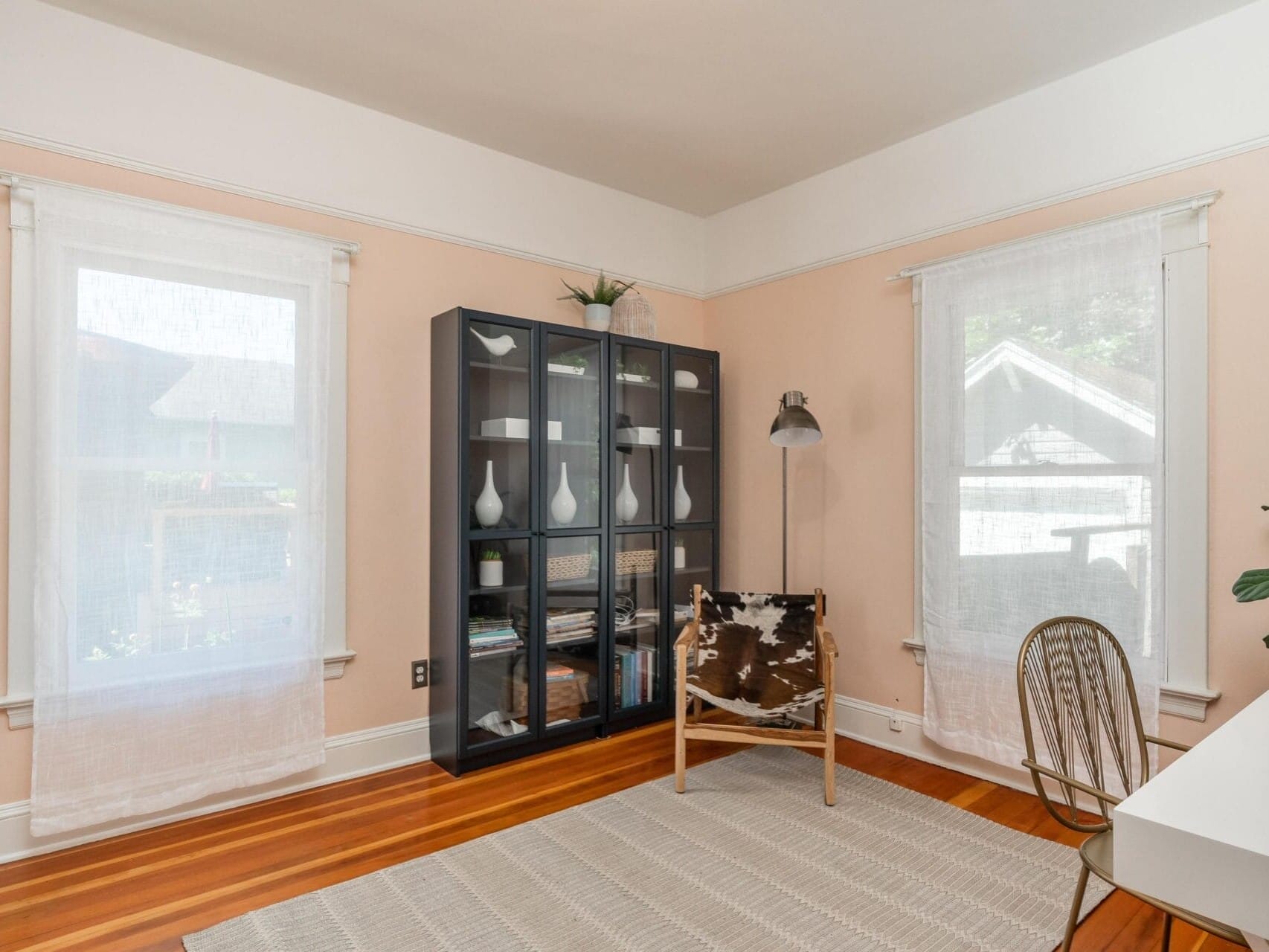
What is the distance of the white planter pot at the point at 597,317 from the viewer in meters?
3.73

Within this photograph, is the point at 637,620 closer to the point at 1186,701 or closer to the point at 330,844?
the point at 330,844

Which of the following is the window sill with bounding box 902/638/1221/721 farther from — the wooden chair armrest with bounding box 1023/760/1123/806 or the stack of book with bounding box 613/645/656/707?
the stack of book with bounding box 613/645/656/707

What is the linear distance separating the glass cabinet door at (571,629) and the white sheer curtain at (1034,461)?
151 centimetres

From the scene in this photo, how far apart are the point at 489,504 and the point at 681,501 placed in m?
1.12

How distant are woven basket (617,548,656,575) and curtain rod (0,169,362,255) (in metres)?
1.84

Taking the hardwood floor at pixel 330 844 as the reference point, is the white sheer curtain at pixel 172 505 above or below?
above

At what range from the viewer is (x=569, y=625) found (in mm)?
3461

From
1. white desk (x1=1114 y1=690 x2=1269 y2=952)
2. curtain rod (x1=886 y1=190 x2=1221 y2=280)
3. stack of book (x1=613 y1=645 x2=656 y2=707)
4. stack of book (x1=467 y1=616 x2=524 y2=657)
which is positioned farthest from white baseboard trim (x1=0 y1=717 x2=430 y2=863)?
curtain rod (x1=886 y1=190 x2=1221 y2=280)

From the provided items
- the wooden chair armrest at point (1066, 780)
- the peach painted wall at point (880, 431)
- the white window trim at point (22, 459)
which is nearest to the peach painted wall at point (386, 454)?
the white window trim at point (22, 459)

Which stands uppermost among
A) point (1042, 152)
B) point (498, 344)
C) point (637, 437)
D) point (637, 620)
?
point (1042, 152)

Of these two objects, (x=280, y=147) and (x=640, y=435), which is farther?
(x=640, y=435)

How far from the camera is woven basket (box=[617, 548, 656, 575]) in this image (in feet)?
12.0

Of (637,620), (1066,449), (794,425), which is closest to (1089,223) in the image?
(1066,449)

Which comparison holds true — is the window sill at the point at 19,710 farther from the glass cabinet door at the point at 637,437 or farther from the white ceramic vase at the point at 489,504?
the glass cabinet door at the point at 637,437
